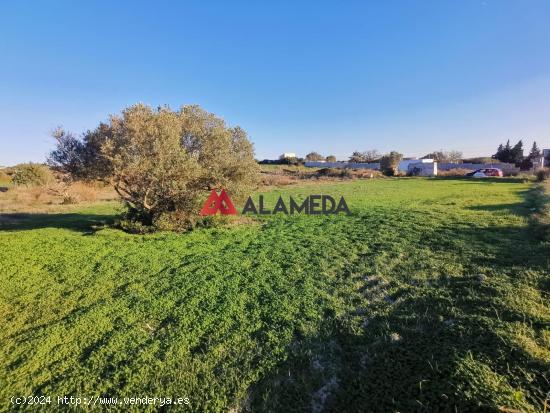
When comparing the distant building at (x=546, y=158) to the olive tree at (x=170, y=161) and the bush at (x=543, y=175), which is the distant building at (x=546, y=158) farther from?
the olive tree at (x=170, y=161)

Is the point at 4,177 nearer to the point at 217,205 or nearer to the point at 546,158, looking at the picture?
the point at 217,205

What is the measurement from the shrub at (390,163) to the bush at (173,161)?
42.3m

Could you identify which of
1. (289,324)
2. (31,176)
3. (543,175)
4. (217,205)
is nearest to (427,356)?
(289,324)

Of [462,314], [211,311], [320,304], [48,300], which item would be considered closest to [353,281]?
[320,304]

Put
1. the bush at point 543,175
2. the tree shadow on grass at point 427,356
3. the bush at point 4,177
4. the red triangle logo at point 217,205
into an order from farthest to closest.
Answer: the bush at point 4,177, the bush at point 543,175, the red triangle logo at point 217,205, the tree shadow on grass at point 427,356

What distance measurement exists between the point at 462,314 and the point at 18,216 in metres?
19.2

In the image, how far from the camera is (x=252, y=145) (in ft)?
41.8

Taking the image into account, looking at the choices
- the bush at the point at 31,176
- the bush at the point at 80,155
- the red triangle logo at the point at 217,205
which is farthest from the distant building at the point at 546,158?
the bush at the point at 31,176

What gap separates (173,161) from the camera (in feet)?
30.5

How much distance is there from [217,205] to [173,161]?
11.4 feet

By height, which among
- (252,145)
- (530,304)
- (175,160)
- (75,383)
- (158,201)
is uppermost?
(252,145)

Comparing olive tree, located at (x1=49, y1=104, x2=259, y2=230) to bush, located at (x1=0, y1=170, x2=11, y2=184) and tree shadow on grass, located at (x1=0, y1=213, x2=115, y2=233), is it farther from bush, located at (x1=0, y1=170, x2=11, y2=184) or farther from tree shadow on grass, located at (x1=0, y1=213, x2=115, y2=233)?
bush, located at (x1=0, y1=170, x2=11, y2=184)

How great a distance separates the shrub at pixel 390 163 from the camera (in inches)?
1927

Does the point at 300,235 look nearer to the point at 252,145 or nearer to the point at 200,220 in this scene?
the point at 200,220
